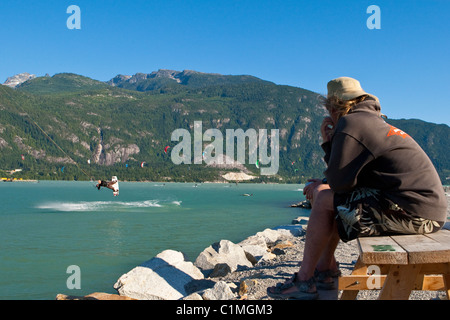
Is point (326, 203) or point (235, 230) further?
point (235, 230)

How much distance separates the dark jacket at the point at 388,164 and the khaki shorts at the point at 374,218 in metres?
0.05

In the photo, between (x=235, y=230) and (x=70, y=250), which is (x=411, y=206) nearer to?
(x=70, y=250)

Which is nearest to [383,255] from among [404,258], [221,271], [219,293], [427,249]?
[404,258]

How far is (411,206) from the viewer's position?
2898mm

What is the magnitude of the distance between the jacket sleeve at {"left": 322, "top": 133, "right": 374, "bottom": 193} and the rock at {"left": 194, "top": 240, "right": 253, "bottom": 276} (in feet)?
28.5

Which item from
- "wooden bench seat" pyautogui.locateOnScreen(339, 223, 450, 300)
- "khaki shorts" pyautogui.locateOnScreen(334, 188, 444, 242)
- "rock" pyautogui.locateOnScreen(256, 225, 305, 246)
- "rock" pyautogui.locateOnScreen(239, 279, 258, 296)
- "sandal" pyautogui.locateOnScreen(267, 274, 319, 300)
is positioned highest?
"khaki shorts" pyautogui.locateOnScreen(334, 188, 444, 242)

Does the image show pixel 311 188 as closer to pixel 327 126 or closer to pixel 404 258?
pixel 327 126

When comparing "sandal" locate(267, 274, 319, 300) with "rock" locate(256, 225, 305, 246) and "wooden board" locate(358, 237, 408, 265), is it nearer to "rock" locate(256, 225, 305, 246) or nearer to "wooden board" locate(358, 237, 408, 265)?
"wooden board" locate(358, 237, 408, 265)

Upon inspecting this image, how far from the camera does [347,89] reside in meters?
3.38

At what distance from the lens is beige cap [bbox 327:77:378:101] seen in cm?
335

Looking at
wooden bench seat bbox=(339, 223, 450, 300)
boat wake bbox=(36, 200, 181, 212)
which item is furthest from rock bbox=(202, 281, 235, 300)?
boat wake bbox=(36, 200, 181, 212)

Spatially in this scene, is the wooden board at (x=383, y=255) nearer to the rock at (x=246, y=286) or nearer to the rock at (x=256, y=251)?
the rock at (x=246, y=286)
